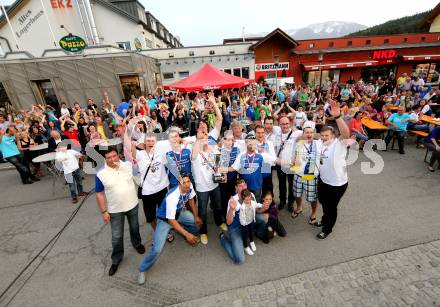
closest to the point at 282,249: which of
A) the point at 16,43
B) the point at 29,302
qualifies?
the point at 29,302

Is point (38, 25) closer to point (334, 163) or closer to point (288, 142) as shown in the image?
point (288, 142)

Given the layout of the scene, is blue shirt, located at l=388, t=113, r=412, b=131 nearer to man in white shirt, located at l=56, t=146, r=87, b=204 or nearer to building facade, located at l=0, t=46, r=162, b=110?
man in white shirt, located at l=56, t=146, r=87, b=204

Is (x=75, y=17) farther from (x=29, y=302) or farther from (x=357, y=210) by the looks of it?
(x=357, y=210)

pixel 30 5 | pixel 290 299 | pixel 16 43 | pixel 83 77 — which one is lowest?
pixel 290 299

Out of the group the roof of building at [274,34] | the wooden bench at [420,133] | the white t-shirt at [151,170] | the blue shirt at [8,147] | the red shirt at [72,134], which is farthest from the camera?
the roof of building at [274,34]

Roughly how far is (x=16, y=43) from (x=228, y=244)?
97.0 feet

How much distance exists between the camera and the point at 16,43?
67.7 ft

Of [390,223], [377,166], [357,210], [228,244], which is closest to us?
[228,244]

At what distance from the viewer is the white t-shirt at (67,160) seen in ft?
16.8

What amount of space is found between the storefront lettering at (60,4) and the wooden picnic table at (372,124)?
2613 cm

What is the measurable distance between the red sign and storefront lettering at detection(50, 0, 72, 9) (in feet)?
99.2

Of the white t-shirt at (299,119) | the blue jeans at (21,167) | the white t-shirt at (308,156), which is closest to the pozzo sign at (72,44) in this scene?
the blue jeans at (21,167)

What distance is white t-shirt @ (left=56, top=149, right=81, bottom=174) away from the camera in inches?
201

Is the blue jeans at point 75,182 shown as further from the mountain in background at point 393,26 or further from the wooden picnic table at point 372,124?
the mountain in background at point 393,26
